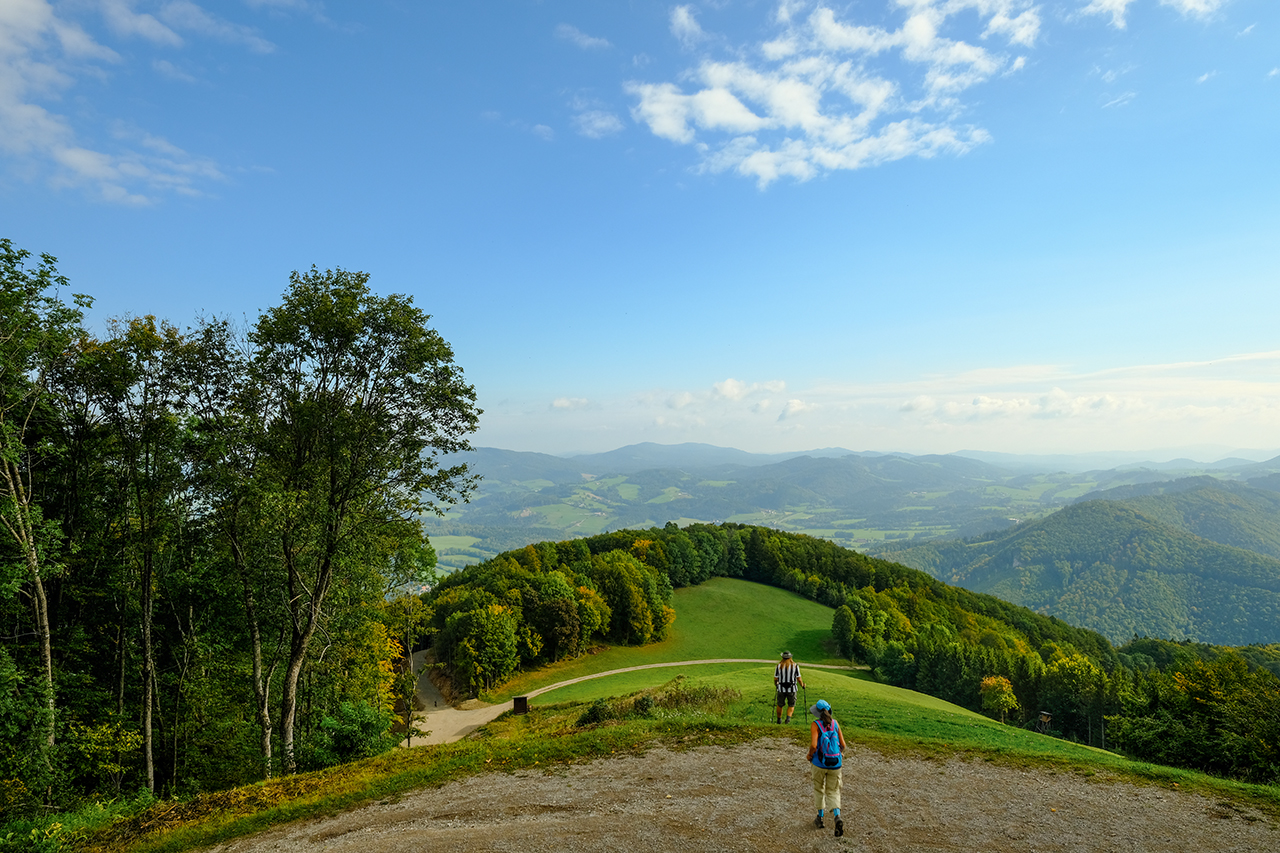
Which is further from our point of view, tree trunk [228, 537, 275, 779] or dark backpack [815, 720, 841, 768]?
tree trunk [228, 537, 275, 779]

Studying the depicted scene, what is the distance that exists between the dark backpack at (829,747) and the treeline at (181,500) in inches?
529

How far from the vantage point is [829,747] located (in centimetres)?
1103

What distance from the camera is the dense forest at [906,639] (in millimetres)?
17891

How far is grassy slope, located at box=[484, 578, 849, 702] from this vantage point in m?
57.9

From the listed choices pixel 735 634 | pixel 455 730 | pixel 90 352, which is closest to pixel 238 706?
pixel 90 352

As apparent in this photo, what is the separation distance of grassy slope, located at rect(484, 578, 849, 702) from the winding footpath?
1547 millimetres

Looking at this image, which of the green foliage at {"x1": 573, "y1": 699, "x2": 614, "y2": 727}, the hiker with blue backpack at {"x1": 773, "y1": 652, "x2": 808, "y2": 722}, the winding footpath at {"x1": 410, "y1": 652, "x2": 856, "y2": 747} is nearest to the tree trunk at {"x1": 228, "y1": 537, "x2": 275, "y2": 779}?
the green foliage at {"x1": 573, "y1": 699, "x2": 614, "y2": 727}

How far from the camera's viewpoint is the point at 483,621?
54031 mm

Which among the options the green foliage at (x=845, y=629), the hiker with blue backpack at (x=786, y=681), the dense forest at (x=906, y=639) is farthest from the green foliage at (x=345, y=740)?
the green foliage at (x=845, y=629)

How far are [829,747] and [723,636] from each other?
64122 mm

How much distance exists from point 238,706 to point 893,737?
28.3 m

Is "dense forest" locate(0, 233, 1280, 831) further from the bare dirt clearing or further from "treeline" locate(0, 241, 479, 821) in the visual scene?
the bare dirt clearing

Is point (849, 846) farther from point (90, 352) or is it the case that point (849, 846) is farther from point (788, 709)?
point (90, 352)

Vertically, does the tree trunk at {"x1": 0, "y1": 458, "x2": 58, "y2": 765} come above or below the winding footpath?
above
